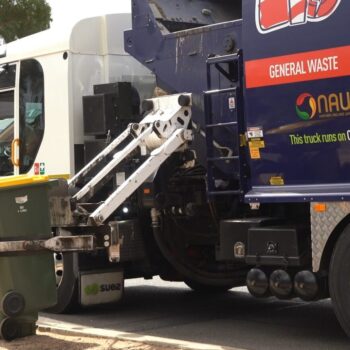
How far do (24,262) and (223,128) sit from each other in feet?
6.64

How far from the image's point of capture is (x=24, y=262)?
20.3ft

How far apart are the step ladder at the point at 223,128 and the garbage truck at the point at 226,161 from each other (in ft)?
0.04

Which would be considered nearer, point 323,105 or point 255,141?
point 323,105

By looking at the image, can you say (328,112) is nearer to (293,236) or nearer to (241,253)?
(293,236)

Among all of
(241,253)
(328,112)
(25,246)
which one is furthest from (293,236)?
(25,246)

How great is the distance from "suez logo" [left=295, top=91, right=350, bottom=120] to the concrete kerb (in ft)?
6.32

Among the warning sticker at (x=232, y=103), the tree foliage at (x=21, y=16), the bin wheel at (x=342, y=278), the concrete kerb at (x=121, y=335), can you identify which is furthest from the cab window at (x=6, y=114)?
the tree foliage at (x=21, y=16)

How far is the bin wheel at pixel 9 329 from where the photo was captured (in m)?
6.16

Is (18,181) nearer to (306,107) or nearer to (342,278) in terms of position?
(306,107)

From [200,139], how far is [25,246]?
1.82 m

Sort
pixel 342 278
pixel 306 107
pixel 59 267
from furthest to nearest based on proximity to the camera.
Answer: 1. pixel 59 267
2. pixel 306 107
3. pixel 342 278

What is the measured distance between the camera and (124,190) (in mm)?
6605

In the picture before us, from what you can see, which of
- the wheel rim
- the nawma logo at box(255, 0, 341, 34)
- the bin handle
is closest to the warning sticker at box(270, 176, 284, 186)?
the nawma logo at box(255, 0, 341, 34)

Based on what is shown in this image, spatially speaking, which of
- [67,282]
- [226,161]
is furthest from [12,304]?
[226,161]
